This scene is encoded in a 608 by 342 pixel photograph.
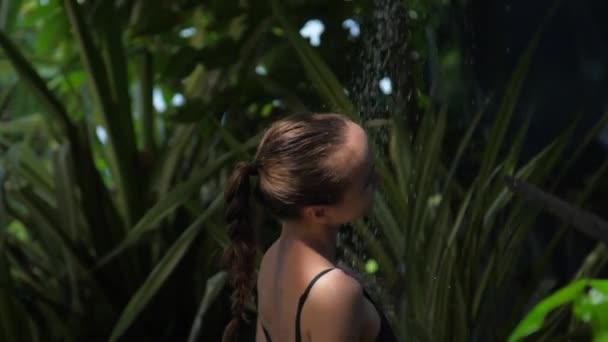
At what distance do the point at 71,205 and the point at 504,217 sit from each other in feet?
4.67

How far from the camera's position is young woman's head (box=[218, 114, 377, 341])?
1186 millimetres

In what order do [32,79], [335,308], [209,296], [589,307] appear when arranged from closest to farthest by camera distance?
[589,307]
[335,308]
[209,296]
[32,79]

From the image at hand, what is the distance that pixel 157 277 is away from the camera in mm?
2580

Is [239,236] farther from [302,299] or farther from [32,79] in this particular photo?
[32,79]


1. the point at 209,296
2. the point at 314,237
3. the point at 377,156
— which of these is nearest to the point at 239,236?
the point at 314,237

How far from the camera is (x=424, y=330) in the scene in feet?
6.04

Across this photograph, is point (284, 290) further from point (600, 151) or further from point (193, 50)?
point (193, 50)

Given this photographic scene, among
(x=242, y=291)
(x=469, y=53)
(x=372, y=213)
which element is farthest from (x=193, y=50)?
(x=242, y=291)

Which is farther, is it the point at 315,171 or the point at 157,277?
the point at 157,277

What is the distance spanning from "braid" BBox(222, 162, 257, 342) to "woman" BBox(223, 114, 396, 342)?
0.04 ft

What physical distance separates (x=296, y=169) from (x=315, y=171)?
0.08ft

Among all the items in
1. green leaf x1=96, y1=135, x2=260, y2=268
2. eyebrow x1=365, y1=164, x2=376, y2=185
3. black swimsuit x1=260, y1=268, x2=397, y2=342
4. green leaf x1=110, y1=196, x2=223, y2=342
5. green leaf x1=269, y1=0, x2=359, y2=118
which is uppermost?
eyebrow x1=365, y1=164, x2=376, y2=185

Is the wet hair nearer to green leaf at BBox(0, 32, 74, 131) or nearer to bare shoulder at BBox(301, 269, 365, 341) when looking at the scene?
bare shoulder at BBox(301, 269, 365, 341)

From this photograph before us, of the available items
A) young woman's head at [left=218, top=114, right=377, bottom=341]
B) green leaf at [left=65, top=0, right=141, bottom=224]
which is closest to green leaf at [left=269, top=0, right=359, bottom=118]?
green leaf at [left=65, top=0, right=141, bottom=224]
